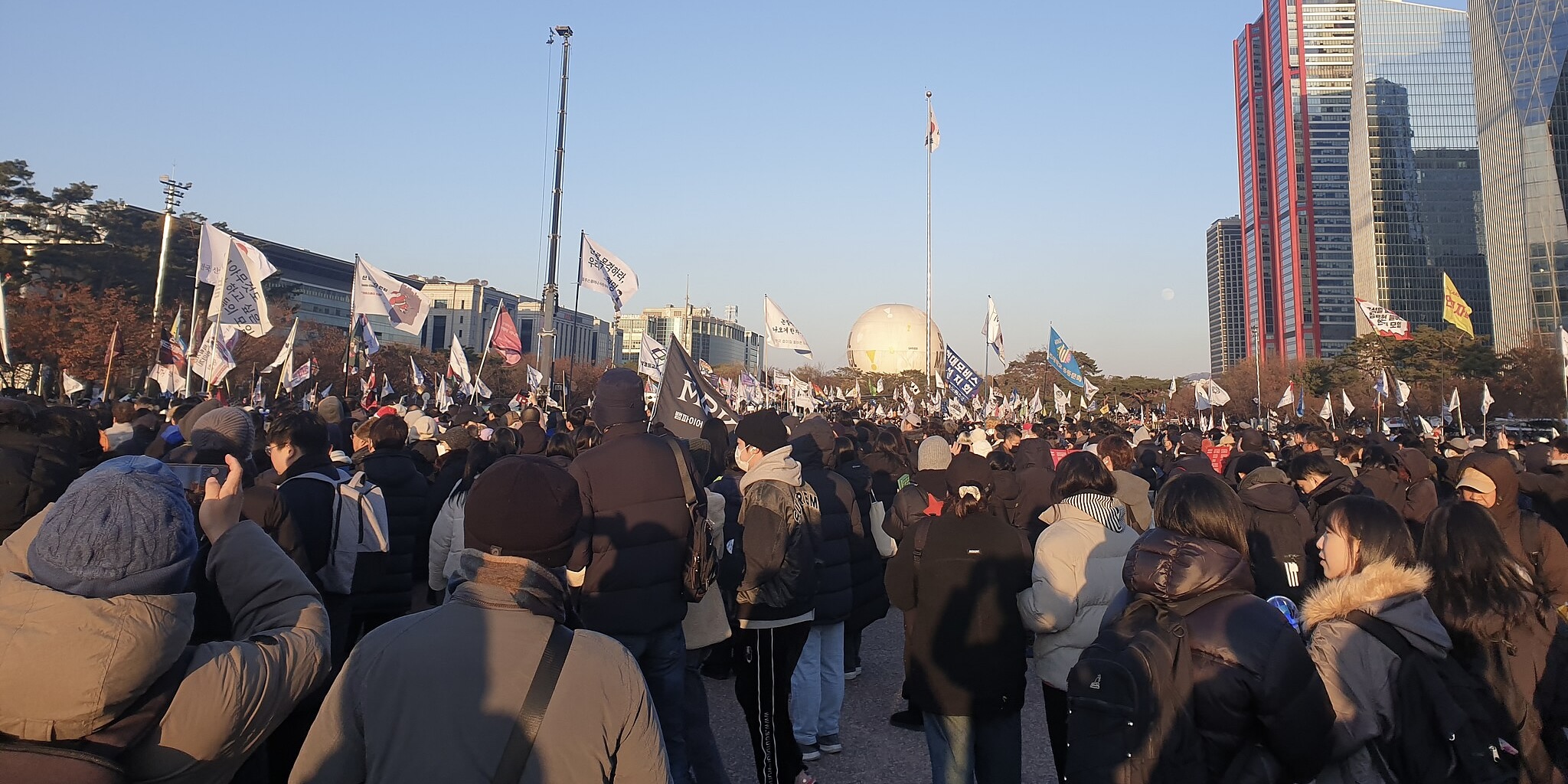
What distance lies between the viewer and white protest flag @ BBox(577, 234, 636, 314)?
739 inches

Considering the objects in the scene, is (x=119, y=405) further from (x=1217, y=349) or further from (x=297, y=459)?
(x=1217, y=349)

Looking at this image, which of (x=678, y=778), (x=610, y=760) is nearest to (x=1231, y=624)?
(x=610, y=760)

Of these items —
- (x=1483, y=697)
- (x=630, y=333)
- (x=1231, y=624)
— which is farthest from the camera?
(x=630, y=333)

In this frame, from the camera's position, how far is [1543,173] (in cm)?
6538

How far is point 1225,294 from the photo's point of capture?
176125mm

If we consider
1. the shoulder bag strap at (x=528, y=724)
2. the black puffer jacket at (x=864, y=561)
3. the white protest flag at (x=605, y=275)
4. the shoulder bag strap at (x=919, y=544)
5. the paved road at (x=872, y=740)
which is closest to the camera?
the shoulder bag strap at (x=528, y=724)

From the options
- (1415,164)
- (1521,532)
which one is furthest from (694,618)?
(1415,164)

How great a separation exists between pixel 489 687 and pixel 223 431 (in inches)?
146

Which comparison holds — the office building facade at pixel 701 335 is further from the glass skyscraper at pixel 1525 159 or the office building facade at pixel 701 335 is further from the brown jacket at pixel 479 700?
the brown jacket at pixel 479 700

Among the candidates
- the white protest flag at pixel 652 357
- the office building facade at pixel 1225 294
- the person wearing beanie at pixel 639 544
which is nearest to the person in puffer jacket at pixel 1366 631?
the person wearing beanie at pixel 639 544

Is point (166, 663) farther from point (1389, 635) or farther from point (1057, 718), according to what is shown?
point (1057, 718)

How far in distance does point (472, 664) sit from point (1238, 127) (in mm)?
140931

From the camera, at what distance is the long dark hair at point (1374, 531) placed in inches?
116

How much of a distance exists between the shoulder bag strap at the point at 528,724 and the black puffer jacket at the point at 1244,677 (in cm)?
177
